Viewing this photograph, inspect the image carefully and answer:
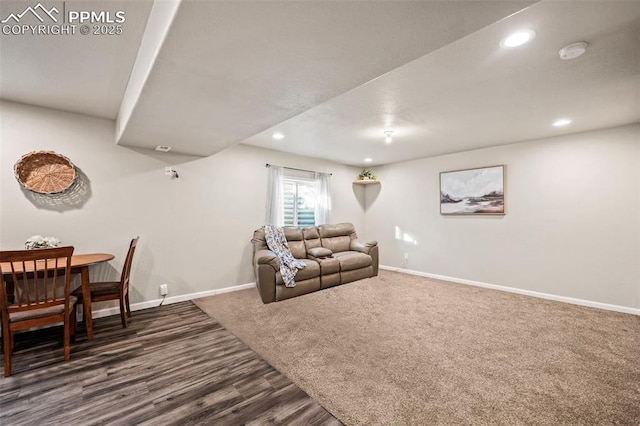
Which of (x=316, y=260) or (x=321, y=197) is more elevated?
(x=321, y=197)

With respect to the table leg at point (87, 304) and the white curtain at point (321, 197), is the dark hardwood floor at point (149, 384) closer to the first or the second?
the table leg at point (87, 304)

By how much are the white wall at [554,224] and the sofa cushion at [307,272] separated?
246 centimetres

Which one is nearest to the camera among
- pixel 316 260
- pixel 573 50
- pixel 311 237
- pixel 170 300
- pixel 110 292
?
pixel 573 50

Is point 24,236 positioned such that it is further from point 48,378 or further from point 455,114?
point 455,114

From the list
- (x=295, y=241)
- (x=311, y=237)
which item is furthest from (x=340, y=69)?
(x=311, y=237)

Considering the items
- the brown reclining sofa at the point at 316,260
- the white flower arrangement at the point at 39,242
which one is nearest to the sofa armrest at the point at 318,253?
the brown reclining sofa at the point at 316,260

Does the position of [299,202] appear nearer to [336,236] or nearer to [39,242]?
[336,236]

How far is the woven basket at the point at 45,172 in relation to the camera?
9.14 feet

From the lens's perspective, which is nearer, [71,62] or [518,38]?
[518,38]

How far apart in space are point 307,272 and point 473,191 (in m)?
3.31

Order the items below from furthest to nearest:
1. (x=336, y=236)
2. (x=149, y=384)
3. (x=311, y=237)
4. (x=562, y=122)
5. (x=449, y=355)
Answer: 1. (x=336, y=236)
2. (x=311, y=237)
3. (x=562, y=122)
4. (x=449, y=355)
5. (x=149, y=384)

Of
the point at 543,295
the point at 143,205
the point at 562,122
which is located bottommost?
the point at 543,295

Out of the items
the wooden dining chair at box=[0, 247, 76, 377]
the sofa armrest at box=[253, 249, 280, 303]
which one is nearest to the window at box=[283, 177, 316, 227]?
the sofa armrest at box=[253, 249, 280, 303]

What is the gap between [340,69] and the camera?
64.0 inches
